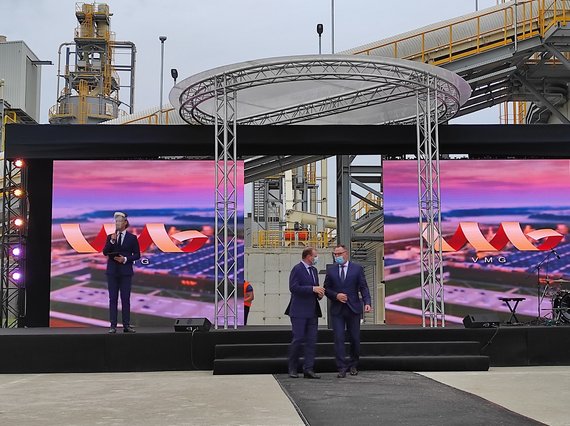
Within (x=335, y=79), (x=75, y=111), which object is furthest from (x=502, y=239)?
(x=75, y=111)

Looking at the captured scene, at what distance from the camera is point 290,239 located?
29.8m

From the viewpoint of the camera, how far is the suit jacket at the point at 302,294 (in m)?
9.45

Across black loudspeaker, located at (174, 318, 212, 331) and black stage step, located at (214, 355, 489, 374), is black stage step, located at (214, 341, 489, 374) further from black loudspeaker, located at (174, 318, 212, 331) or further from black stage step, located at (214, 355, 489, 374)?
black loudspeaker, located at (174, 318, 212, 331)

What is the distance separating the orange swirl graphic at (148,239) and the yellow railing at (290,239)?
37.6ft

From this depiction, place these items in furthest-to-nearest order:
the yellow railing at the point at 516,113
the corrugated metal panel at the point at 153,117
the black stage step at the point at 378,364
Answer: the yellow railing at the point at 516,113, the corrugated metal panel at the point at 153,117, the black stage step at the point at 378,364

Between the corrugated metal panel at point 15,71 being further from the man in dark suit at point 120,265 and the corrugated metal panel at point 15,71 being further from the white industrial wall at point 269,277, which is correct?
the man in dark suit at point 120,265

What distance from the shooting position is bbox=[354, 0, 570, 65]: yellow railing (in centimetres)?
1580

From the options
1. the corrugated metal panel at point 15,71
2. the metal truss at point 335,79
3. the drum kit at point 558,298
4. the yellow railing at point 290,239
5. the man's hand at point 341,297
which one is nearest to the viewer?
the man's hand at point 341,297

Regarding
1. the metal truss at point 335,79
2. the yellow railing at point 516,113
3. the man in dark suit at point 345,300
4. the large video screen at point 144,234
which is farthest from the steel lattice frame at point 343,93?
the yellow railing at point 516,113

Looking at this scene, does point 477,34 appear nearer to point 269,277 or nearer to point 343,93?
point 343,93

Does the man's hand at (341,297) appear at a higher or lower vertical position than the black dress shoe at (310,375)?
higher

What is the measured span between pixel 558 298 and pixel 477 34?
19.6 feet

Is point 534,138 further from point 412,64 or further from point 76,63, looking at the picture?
point 76,63

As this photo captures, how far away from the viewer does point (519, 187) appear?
15.4 meters
